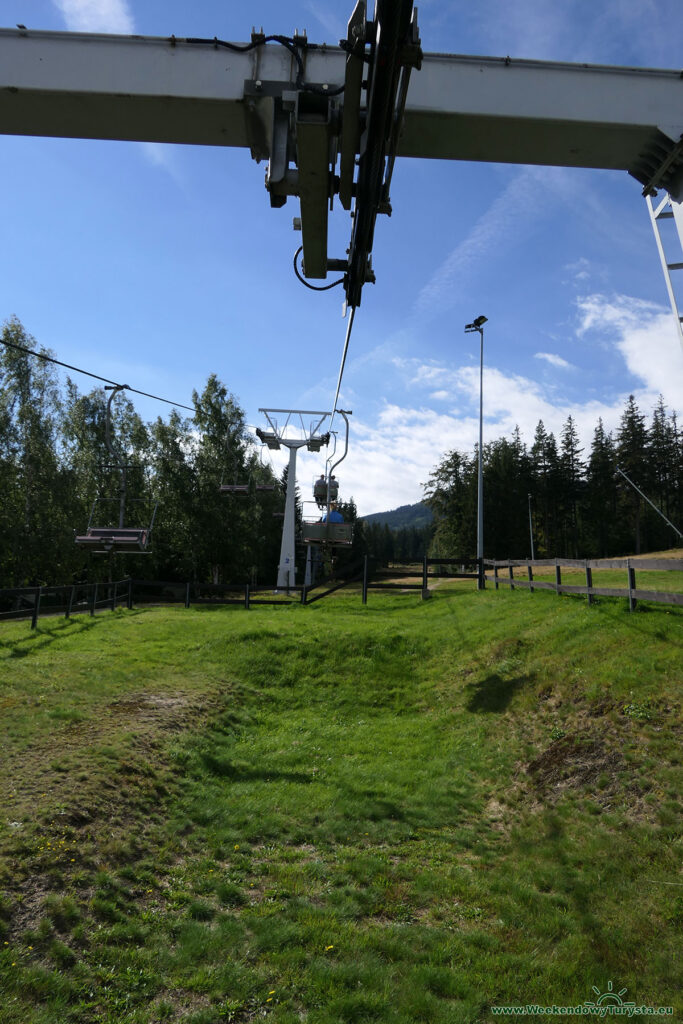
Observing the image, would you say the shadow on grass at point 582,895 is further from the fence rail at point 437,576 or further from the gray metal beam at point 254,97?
the gray metal beam at point 254,97

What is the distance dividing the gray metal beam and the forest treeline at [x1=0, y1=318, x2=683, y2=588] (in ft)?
26.4

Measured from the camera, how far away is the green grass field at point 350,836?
4.37 meters

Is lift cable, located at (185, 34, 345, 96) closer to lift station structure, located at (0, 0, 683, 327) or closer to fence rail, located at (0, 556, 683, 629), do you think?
lift station structure, located at (0, 0, 683, 327)

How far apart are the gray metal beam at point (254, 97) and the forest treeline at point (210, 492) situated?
8.05 metres

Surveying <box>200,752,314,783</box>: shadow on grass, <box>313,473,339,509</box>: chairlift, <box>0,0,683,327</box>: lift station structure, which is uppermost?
<box>0,0,683,327</box>: lift station structure

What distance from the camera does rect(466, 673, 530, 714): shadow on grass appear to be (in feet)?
32.1

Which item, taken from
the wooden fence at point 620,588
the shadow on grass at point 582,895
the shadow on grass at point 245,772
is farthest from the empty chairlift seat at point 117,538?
the shadow on grass at point 582,895

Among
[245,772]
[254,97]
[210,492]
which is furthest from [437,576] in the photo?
[210,492]

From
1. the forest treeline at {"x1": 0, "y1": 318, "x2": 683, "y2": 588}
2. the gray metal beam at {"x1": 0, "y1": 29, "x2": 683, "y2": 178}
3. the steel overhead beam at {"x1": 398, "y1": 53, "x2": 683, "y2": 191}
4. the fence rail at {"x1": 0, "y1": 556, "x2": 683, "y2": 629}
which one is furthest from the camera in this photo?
the forest treeline at {"x1": 0, "y1": 318, "x2": 683, "y2": 588}

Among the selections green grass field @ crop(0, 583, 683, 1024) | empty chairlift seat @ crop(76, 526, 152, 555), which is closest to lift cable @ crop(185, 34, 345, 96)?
green grass field @ crop(0, 583, 683, 1024)

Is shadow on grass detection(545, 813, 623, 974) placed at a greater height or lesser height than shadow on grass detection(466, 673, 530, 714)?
lesser

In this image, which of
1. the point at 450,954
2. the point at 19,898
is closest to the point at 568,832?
the point at 450,954

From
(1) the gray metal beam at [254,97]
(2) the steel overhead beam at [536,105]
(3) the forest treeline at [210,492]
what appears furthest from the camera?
(3) the forest treeline at [210,492]

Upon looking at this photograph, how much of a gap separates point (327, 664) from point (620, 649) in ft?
21.4
